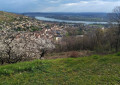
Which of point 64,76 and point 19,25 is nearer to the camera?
point 64,76

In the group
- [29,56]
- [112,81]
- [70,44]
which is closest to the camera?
[112,81]

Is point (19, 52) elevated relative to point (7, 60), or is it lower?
elevated

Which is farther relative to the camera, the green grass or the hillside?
the hillside

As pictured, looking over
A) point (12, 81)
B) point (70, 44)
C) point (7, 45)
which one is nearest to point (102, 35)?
point (70, 44)

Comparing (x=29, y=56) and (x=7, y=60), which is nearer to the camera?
(x=7, y=60)

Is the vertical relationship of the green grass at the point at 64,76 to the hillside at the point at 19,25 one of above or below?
below

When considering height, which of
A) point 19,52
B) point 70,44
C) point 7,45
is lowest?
point 70,44

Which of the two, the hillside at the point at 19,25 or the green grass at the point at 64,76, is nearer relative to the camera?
the green grass at the point at 64,76

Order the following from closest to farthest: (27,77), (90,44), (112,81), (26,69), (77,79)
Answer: (112,81) < (77,79) < (27,77) < (26,69) < (90,44)

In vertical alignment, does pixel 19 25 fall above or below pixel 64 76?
above

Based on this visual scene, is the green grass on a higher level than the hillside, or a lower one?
lower

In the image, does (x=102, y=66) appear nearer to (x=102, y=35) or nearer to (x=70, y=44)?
(x=102, y=35)
